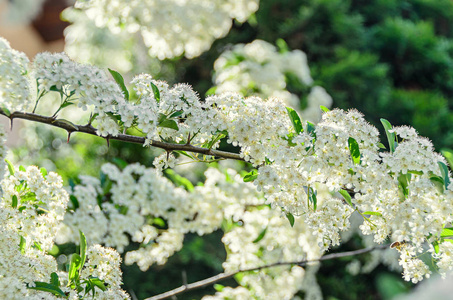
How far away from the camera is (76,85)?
0.95 m

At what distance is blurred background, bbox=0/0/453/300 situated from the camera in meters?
3.11

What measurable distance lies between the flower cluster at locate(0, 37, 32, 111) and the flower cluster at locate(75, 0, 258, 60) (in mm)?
1517

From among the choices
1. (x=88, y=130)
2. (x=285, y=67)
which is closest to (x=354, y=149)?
(x=88, y=130)

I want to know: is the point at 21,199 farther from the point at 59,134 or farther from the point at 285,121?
the point at 59,134

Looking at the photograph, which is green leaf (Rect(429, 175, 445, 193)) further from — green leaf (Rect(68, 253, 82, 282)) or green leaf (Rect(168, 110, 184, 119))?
green leaf (Rect(68, 253, 82, 282))

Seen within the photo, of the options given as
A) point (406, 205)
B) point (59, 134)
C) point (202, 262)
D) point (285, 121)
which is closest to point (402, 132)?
point (406, 205)

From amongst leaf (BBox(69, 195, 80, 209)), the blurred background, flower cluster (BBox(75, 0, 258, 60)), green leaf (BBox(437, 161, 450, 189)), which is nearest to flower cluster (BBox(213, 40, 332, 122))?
the blurred background

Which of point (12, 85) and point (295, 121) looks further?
point (295, 121)

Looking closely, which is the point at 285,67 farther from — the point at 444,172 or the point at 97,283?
the point at 97,283

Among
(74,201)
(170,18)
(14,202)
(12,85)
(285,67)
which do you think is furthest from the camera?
(285,67)

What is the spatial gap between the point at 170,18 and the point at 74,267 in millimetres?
1945

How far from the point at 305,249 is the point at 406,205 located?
1.04m

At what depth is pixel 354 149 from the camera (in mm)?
1021

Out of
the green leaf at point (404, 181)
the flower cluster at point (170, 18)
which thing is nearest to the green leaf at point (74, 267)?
the green leaf at point (404, 181)
